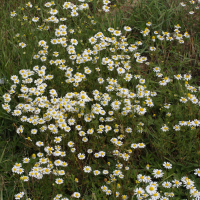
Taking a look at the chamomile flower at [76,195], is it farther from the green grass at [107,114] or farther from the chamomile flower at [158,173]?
the chamomile flower at [158,173]

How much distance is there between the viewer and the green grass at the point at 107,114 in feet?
10.5

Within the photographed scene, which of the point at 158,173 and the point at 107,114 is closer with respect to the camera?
the point at 158,173

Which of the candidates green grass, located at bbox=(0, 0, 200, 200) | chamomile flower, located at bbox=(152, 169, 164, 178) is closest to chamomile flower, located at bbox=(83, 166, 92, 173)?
green grass, located at bbox=(0, 0, 200, 200)

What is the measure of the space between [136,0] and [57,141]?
3.65 metres

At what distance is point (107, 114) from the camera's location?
3.84 m

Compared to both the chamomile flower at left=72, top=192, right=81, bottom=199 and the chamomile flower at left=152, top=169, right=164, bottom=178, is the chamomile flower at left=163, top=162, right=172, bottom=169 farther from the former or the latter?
the chamomile flower at left=72, top=192, right=81, bottom=199

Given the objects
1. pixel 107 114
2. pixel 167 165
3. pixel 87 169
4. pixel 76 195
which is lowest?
pixel 76 195

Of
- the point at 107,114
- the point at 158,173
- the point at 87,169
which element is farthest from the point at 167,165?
the point at 107,114

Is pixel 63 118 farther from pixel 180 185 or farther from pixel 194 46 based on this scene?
pixel 194 46

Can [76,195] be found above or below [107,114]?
below

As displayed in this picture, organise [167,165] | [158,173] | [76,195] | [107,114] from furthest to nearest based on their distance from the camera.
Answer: [107,114]
[167,165]
[158,173]
[76,195]

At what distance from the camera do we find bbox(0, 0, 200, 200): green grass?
3193 millimetres

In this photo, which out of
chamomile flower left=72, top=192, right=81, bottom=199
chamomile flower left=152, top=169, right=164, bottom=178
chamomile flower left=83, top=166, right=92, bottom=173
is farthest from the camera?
chamomile flower left=83, top=166, right=92, bottom=173

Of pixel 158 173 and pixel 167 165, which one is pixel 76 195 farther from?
pixel 167 165
